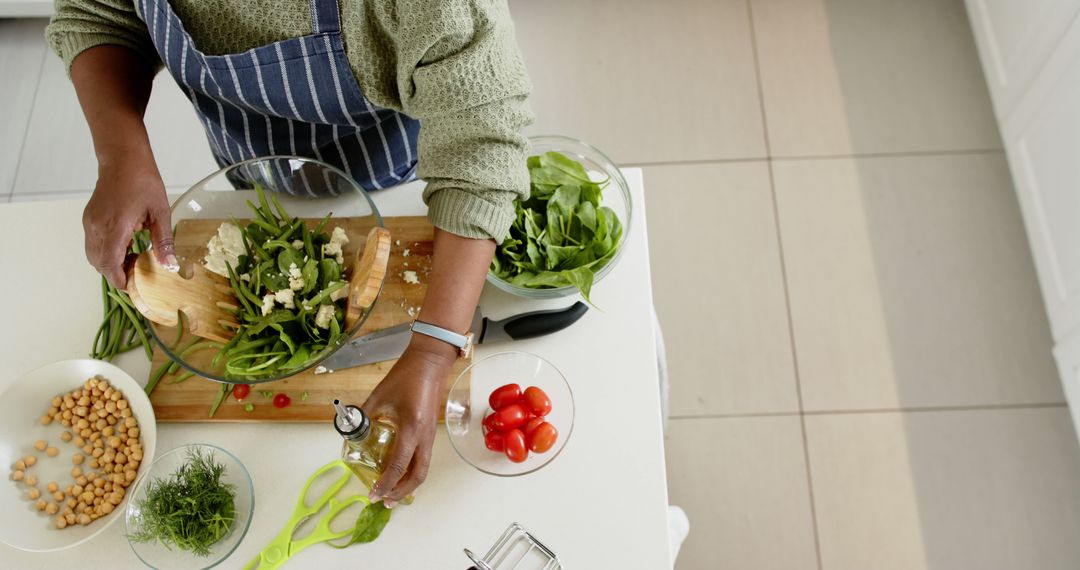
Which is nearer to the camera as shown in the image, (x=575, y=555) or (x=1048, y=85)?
(x=575, y=555)

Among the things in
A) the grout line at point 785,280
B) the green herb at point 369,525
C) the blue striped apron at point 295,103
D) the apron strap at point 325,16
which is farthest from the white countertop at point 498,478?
the grout line at point 785,280

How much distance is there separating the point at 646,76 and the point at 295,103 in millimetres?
1404

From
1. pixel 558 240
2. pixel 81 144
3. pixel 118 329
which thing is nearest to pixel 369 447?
pixel 558 240

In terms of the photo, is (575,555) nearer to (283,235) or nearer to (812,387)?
(283,235)

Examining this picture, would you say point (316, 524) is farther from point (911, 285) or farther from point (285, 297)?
point (911, 285)

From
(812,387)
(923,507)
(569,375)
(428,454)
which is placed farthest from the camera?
(812,387)

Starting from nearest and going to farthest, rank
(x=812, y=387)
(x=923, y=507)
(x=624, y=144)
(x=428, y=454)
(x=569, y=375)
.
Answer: (x=428, y=454), (x=569, y=375), (x=923, y=507), (x=812, y=387), (x=624, y=144)

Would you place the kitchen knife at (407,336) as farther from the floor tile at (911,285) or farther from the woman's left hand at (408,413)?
the floor tile at (911,285)

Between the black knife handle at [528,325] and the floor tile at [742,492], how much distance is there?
2.77ft

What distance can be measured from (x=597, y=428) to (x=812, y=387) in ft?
3.32

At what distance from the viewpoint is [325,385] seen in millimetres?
991

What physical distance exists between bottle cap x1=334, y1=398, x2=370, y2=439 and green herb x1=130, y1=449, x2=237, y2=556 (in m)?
0.25

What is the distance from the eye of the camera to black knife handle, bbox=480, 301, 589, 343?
989 millimetres

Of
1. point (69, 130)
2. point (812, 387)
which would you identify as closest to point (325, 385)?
point (812, 387)
